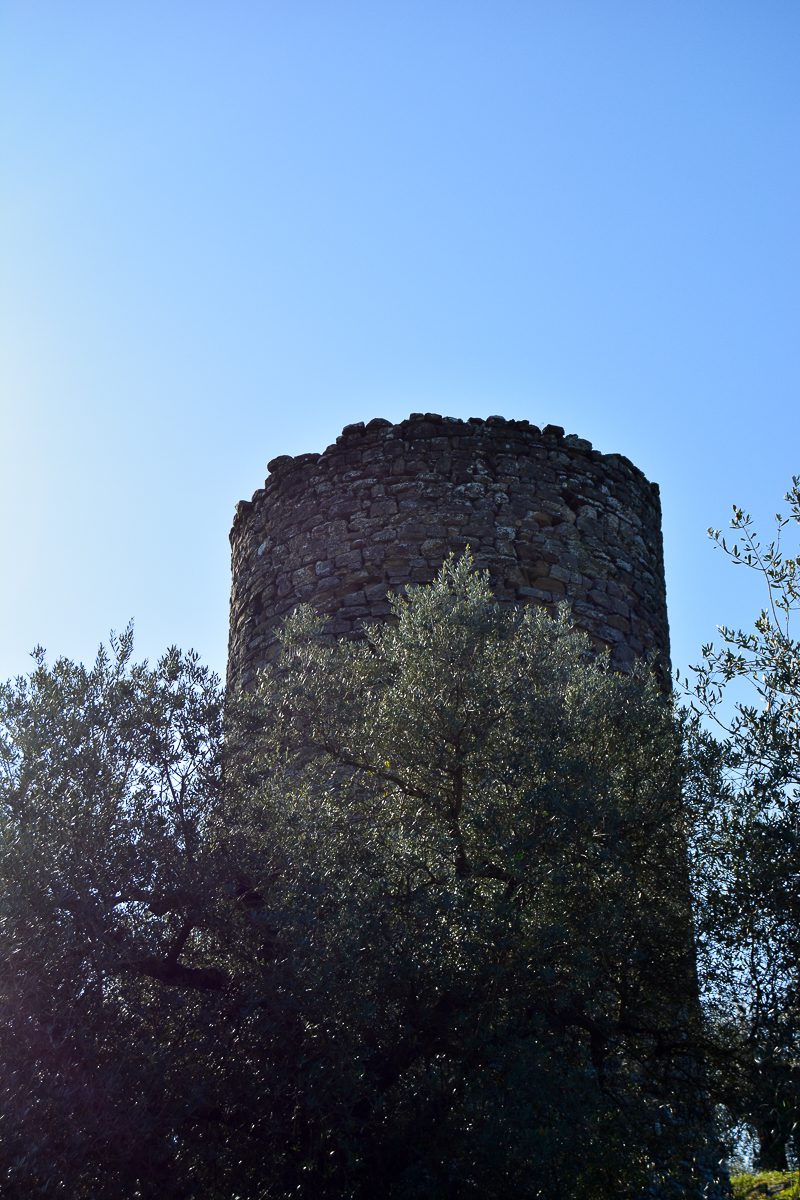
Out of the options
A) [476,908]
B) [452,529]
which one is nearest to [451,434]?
[452,529]

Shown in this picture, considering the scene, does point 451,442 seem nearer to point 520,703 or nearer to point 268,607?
point 268,607

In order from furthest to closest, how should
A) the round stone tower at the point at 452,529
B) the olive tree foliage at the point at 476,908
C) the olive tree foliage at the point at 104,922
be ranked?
the round stone tower at the point at 452,529
the olive tree foliage at the point at 476,908
the olive tree foliage at the point at 104,922

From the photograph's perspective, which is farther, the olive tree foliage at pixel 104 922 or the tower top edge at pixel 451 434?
the tower top edge at pixel 451 434

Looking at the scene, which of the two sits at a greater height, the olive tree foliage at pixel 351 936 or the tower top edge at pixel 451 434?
the tower top edge at pixel 451 434

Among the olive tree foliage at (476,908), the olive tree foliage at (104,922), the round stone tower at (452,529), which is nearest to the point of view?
the olive tree foliage at (104,922)

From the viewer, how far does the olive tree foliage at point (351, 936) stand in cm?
361

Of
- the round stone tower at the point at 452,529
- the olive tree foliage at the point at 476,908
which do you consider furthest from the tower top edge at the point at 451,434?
the olive tree foliage at the point at 476,908

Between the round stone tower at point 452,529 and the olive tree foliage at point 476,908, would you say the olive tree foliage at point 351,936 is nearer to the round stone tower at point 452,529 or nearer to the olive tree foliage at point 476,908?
the olive tree foliage at point 476,908

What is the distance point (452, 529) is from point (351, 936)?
3.91 metres

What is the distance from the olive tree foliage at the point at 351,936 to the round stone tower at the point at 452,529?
207 cm

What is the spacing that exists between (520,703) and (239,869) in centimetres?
140

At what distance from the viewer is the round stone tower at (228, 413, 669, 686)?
743 centimetres

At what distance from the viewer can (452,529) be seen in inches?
295

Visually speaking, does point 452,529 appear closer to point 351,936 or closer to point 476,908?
point 476,908
